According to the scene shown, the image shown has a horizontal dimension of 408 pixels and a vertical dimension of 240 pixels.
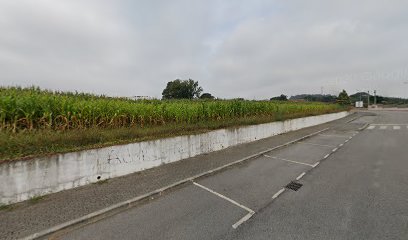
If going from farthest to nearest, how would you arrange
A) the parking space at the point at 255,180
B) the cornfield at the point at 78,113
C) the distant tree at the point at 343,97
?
the distant tree at the point at 343,97 < the cornfield at the point at 78,113 < the parking space at the point at 255,180

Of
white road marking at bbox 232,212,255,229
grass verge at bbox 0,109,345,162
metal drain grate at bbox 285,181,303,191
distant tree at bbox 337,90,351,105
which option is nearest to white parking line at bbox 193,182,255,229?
white road marking at bbox 232,212,255,229

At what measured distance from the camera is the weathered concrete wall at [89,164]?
4.91 m

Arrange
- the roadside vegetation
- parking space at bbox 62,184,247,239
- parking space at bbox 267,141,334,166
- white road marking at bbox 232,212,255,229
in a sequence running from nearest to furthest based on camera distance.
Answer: parking space at bbox 62,184,247,239 → white road marking at bbox 232,212,255,229 → the roadside vegetation → parking space at bbox 267,141,334,166

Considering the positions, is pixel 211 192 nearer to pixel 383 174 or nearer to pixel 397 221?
pixel 397 221

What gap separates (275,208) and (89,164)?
15.4 feet

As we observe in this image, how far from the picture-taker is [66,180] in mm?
5652

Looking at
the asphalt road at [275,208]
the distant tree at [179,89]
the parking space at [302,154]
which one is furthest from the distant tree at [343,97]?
the asphalt road at [275,208]

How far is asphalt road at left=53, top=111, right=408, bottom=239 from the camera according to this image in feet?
13.6

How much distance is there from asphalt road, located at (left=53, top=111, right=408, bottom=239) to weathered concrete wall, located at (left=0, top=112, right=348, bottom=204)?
1.71 metres

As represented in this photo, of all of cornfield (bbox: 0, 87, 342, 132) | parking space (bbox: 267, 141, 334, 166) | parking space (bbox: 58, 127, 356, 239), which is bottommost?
parking space (bbox: 267, 141, 334, 166)

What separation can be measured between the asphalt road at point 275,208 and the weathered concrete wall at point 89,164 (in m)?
1.71

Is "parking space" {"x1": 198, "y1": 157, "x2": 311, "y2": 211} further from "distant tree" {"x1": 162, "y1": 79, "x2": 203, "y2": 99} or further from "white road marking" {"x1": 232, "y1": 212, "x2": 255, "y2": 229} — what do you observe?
"distant tree" {"x1": 162, "y1": 79, "x2": 203, "y2": 99}

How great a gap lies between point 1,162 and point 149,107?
550 cm

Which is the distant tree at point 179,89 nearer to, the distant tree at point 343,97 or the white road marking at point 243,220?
the distant tree at point 343,97
